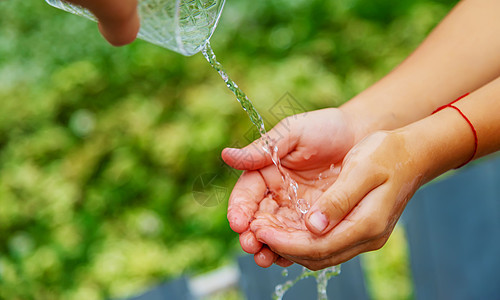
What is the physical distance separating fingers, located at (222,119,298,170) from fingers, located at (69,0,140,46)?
0.51 metres

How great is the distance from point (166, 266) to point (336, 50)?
1.85 metres

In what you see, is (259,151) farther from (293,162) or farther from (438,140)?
(438,140)

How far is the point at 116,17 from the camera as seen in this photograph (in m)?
0.80

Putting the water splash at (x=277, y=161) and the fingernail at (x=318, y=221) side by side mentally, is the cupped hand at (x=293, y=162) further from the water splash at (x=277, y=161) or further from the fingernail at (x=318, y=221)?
the fingernail at (x=318, y=221)

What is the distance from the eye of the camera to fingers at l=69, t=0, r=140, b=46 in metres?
0.79

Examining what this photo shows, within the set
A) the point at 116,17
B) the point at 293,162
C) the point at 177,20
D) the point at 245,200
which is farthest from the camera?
the point at 293,162

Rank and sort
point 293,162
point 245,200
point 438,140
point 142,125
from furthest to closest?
point 142,125 → point 293,162 → point 245,200 → point 438,140

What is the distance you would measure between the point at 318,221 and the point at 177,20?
51 cm

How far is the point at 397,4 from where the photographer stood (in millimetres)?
3598

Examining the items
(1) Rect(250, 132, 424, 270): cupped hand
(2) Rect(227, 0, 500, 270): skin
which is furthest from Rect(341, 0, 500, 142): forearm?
(1) Rect(250, 132, 424, 270): cupped hand

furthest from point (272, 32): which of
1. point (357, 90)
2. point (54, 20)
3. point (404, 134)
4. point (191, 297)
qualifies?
point (404, 134)

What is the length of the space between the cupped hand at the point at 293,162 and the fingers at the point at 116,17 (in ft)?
1.69

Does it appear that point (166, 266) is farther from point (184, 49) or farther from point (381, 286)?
point (184, 49)

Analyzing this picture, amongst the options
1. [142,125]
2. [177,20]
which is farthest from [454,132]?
[142,125]
